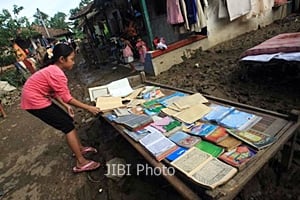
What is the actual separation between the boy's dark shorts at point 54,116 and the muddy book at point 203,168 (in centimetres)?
151

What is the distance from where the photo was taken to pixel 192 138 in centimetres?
181

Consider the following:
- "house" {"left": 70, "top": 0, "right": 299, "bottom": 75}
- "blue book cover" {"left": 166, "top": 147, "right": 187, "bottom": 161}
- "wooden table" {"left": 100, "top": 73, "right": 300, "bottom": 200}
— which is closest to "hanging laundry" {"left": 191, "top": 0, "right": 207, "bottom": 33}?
"house" {"left": 70, "top": 0, "right": 299, "bottom": 75}

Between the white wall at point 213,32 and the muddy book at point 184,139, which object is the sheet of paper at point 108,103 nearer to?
the muddy book at point 184,139

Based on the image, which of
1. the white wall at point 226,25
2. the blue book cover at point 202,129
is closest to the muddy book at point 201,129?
the blue book cover at point 202,129

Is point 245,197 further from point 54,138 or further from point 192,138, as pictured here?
point 54,138

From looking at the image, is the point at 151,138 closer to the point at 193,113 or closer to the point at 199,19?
the point at 193,113

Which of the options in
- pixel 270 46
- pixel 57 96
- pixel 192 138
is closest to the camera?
pixel 192 138

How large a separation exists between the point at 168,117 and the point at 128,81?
63.0 inches

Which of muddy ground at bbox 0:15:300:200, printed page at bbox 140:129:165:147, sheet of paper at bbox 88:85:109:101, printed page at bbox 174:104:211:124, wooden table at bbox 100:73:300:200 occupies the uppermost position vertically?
sheet of paper at bbox 88:85:109:101

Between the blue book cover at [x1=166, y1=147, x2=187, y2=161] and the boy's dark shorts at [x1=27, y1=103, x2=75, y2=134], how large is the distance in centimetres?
143

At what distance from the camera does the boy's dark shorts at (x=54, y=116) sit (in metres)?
2.42

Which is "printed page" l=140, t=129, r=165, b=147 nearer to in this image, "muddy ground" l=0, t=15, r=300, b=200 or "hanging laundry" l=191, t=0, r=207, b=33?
"muddy ground" l=0, t=15, r=300, b=200

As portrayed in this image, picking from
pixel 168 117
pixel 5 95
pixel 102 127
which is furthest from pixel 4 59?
→ pixel 168 117

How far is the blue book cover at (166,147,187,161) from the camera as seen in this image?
162 cm
